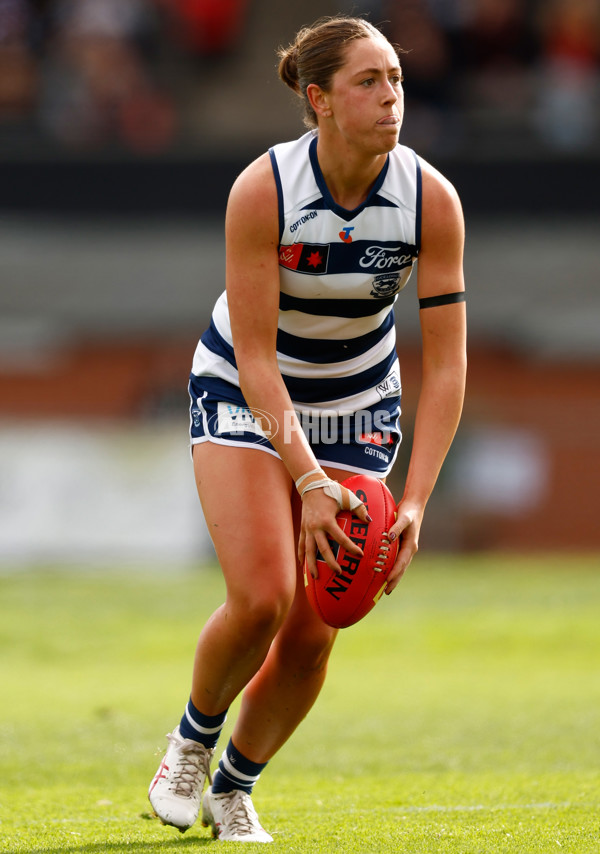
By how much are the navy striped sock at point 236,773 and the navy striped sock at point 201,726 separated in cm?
9

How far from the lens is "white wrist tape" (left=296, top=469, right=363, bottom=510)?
3.84 metres

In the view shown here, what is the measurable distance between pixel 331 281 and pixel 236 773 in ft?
5.45

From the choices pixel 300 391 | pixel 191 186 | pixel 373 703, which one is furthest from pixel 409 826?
pixel 191 186

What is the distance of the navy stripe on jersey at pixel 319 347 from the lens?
4188 mm

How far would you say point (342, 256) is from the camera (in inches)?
156

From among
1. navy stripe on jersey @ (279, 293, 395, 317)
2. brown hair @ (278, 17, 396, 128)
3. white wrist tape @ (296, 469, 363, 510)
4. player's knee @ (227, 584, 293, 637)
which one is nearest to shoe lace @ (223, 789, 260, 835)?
player's knee @ (227, 584, 293, 637)

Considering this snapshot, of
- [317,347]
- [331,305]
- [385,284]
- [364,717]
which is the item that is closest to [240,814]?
[317,347]

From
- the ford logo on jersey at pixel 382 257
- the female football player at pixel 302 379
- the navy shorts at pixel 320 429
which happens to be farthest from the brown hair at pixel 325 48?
the navy shorts at pixel 320 429

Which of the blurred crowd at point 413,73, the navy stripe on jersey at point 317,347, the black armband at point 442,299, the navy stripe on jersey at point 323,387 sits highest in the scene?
the blurred crowd at point 413,73

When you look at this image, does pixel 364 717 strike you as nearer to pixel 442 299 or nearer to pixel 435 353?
pixel 435 353

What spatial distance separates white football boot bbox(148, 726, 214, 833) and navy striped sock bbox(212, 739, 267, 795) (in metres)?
0.06

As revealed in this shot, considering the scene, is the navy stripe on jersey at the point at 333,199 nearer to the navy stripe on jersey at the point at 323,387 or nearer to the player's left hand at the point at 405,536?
the navy stripe on jersey at the point at 323,387

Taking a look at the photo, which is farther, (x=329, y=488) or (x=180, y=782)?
(x=180, y=782)

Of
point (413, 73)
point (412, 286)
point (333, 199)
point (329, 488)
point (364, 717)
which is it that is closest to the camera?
point (329, 488)
